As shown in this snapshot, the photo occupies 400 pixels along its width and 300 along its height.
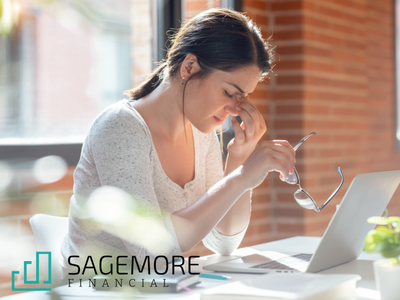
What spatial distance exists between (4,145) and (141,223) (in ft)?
2.70

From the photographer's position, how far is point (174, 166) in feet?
5.28

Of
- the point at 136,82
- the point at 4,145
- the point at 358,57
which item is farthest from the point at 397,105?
the point at 4,145

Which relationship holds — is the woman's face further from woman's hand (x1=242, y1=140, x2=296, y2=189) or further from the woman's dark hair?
woman's hand (x1=242, y1=140, x2=296, y2=189)

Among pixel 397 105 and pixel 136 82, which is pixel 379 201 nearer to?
pixel 136 82

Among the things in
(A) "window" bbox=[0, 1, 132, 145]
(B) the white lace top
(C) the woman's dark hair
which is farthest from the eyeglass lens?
(A) "window" bbox=[0, 1, 132, 145]

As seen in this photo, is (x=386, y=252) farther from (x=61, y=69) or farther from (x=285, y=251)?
(x=61, y=69)

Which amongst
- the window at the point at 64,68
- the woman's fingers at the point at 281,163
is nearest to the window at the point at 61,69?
the window at the point at 64,68

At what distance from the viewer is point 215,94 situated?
151 cm

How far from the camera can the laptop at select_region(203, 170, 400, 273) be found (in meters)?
1.03

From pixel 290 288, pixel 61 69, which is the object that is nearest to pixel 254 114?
pixel 290 288

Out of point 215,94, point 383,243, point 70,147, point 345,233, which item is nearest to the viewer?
point 383,243

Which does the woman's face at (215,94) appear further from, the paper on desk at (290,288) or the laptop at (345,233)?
the paper on desk at (290,288)

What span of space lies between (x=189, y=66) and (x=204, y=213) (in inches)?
18.6

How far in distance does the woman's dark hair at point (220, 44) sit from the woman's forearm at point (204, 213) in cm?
36
